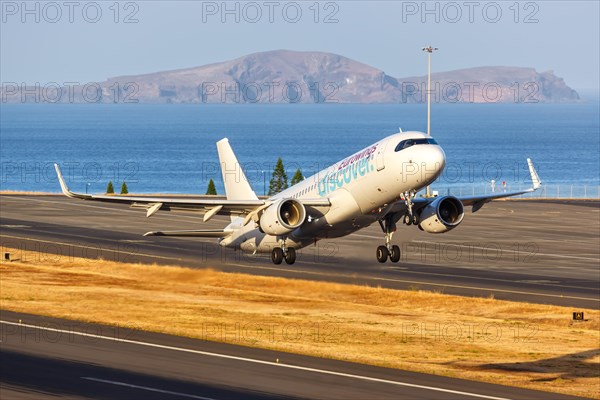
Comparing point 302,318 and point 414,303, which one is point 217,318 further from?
point 414,303

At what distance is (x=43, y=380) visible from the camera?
47.0 metres

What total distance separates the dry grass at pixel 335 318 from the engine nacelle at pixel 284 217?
7334 mm

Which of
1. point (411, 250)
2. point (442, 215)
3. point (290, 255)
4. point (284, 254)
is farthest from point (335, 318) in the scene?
point (411, 250)

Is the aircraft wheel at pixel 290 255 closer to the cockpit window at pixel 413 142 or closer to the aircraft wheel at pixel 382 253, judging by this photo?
the aircraft wheel at pixel 382 253

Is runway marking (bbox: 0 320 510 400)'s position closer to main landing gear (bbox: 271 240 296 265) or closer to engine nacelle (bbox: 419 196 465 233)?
main landing gear (bbox: 271 240 296 265)

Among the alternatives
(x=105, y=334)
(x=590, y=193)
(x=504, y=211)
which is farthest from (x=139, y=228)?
(x=590, y=193)

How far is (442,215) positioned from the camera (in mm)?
53875

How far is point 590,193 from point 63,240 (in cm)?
11563

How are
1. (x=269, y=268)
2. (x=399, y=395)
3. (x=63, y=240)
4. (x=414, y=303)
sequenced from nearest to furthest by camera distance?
(x=399, y=395), (x=414, y=303), (x=269, y=268), (x=63, y=240)

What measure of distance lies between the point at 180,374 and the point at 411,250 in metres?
59.4

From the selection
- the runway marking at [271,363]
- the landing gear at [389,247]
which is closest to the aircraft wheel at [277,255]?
the landing gear at [389,247]

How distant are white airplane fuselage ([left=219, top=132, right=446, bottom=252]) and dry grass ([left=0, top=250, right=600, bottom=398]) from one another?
7.03 meters

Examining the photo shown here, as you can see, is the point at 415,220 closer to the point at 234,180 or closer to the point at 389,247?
the point at 389,247

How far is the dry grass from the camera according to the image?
190 ft
